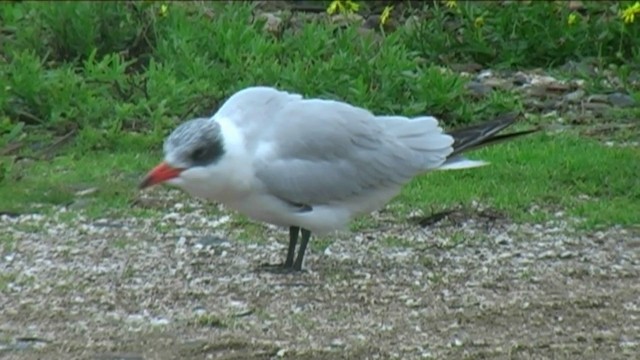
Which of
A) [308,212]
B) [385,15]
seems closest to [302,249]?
[308,212]

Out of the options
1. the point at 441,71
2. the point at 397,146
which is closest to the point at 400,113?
the point at 441,71

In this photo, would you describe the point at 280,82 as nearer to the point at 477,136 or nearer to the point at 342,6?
the point at 342,6

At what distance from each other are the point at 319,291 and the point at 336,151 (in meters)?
0.69

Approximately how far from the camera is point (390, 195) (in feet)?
25.1

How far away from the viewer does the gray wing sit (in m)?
7.21

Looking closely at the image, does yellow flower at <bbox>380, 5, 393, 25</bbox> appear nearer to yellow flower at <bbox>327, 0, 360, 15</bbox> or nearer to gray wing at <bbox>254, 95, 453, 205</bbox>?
yellow flower at <bbox>327, 0, 360, 15</bbox>

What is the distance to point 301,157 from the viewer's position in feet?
24.0

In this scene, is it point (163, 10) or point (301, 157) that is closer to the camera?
point (301, 157)

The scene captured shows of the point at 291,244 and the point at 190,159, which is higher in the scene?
the point at 190,159

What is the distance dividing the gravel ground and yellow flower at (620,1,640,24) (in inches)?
129

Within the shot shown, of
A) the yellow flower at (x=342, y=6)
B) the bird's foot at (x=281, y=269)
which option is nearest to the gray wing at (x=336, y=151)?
the bird's foot at (x=281, y=269)

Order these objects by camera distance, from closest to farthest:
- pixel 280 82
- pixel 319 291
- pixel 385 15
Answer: pixel 319 291 → pixel 280 82 → pixel 385 15

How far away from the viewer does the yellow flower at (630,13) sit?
36.6ft

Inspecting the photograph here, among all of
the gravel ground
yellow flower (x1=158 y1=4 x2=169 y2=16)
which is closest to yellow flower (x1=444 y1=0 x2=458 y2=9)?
yellow flower (x1=158 y1=4 x2=169 y2=16)
